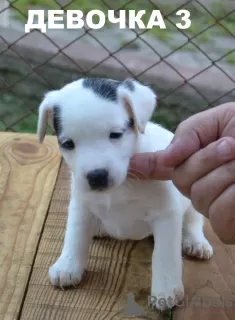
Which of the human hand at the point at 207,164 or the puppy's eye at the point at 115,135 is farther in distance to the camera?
the puppy's eye at the point at 115,135

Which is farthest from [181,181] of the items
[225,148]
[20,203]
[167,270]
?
[20,203]

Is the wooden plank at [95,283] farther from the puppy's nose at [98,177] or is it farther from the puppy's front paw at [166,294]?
the puppy's nose at [98,177]

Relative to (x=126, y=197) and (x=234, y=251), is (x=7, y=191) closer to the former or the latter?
(x=126, y=197)

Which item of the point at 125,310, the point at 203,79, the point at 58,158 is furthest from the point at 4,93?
the point at 125,310

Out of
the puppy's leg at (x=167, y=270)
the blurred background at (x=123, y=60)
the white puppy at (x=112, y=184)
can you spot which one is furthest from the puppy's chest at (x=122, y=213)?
the blurred background at (x=123, y=60)

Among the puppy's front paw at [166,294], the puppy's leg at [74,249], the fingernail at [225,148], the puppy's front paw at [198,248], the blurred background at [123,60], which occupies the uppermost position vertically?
the fingernail at [225,148]

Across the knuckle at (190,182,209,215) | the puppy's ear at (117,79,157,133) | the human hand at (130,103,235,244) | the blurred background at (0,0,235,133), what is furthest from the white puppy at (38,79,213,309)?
the blurred background at (0,0,235,133)

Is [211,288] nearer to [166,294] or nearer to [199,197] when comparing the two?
[166,294]

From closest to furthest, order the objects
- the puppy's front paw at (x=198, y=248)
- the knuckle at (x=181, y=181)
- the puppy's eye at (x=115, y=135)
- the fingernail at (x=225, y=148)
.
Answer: the fingernail at (x=225, y=148) < the knuckle at (x=181, y=181) < the puppy's eye at (x=115, y=135) < the puppy's front paw at (x=198, y=248)
